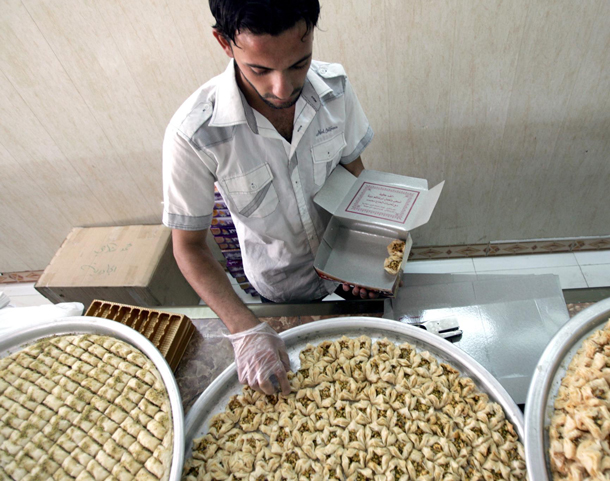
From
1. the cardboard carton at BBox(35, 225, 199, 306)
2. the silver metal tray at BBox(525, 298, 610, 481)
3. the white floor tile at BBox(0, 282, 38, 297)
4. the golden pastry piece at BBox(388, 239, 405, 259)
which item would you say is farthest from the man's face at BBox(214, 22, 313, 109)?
the white floor tile at BBox(0, 282, 38, 297)

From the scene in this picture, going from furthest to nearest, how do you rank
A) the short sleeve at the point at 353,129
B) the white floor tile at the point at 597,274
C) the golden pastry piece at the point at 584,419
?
the white floor tile at the point at 597,274 < the short sleeve at the point at 353,129 < the golden pastry piece at the point at 584,419

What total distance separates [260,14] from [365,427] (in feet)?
3.08

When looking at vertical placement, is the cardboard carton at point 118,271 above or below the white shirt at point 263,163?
below

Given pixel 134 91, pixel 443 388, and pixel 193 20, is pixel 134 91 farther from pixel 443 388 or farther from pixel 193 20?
pixel 443 388

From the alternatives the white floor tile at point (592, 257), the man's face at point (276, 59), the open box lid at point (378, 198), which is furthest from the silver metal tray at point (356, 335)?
the white floor tile at point (592, 257)

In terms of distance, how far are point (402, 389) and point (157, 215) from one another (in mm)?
2247

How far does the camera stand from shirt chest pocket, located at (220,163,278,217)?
46.4 inches

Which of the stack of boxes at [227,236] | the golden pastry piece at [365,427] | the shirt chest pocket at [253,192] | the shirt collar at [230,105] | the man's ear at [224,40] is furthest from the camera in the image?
the stack of boxes at [227,236]

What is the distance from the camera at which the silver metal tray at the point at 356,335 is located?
838mm

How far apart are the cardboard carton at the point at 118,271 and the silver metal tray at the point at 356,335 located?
1.36 meters

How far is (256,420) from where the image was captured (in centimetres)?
90

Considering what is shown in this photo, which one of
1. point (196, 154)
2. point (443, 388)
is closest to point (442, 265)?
point (443, 388)

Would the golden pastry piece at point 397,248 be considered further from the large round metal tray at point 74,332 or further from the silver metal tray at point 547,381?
the large round metal tray at point 74,332

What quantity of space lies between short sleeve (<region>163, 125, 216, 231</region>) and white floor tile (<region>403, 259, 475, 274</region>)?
192 centimetres
